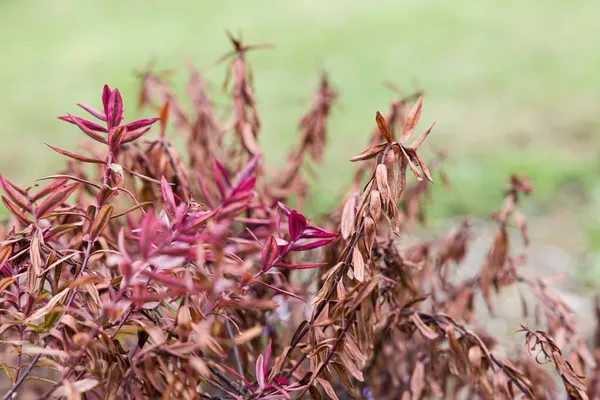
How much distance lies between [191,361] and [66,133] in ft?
21.8

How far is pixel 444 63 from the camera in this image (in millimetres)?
8438

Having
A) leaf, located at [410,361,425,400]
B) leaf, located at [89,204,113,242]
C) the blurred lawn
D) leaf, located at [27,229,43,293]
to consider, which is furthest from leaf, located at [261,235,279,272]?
Answer: the blurred lawn

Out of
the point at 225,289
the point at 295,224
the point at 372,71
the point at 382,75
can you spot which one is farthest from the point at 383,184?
the point at 372,71

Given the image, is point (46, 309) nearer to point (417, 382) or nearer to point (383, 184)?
point (383, 184)

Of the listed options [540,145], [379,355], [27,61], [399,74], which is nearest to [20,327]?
[379,355]

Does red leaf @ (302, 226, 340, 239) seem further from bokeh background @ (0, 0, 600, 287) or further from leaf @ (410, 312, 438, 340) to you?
bokeh background @ (0, 0, 600, 287)

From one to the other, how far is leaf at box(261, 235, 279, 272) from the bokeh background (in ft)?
11.8

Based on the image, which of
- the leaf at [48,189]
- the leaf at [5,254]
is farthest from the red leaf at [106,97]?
the leaf at [5,254]

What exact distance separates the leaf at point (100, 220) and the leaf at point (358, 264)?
39cm

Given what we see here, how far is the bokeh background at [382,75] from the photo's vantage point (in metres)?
5.71

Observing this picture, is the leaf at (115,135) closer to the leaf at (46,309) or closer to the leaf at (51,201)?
the leaf at (51,201)

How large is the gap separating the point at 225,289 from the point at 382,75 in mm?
7257

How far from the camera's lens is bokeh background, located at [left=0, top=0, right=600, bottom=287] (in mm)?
5715

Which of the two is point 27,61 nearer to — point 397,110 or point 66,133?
point 66,133
